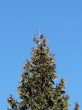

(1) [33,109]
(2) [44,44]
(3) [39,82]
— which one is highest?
(2) [44,44]

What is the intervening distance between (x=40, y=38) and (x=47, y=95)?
6.97 meters

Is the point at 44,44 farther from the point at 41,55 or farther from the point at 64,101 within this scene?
the point at 64,101

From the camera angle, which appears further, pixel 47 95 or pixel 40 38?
pixel 40 38

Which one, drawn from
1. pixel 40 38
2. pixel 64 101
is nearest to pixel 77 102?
pixel 64 101

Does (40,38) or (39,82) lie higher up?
(40,38)

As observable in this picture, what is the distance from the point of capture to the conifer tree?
48.3m

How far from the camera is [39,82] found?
163ft

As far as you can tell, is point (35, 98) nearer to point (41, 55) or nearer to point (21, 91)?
point (21, 91)

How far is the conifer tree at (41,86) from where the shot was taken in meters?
48.3

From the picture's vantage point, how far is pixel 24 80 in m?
50.1

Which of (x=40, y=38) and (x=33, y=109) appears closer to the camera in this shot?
(x=33, y=109)

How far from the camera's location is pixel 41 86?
49.4 metres

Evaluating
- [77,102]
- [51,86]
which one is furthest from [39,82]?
[77,102]

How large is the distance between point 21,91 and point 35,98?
5.95 feet
